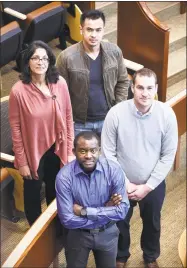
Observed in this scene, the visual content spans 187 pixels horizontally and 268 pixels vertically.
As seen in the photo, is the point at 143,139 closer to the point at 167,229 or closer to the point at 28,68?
the point at 28,68

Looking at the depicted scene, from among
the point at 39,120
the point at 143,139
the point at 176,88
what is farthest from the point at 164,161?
the point at 176,88

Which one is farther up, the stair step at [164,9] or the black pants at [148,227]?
the stair step at [164,9]

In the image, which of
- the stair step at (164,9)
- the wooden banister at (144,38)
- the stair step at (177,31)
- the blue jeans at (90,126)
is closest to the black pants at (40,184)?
the blue jeans at (90,126)

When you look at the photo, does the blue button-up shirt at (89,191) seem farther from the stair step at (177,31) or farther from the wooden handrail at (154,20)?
the stair step at (177,31)

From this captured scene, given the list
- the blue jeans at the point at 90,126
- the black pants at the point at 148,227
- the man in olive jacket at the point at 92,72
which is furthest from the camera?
the blue jeans at the point at 90,126

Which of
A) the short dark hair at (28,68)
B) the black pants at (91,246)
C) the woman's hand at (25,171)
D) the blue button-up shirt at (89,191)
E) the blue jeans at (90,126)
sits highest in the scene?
the short dark hair at (28,68)

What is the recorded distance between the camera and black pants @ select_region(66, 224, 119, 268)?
2102 mm

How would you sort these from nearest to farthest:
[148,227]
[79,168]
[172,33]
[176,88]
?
[79,168] < [148,227] < [176,88] < [172,33]

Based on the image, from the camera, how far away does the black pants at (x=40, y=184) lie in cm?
243

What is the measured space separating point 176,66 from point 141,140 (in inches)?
62.4

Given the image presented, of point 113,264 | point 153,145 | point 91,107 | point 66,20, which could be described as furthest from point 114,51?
point 66,20

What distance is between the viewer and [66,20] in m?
3.61

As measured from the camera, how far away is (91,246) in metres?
2.12

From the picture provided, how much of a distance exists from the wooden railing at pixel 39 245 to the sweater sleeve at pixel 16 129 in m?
0.26
